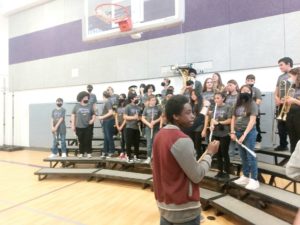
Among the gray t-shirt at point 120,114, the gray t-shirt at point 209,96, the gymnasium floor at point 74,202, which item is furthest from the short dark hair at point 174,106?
the gray t-shirt at point 120,114

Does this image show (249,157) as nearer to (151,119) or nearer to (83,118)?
(151,119)

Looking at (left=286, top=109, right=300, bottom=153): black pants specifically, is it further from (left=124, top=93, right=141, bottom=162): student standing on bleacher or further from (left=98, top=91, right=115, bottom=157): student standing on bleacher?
(left=98, top=91, right=115, bottom=157): student standing on bleacher

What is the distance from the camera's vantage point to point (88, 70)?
8820 millimetres

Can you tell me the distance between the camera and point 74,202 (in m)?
4.33

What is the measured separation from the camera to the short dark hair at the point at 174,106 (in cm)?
169

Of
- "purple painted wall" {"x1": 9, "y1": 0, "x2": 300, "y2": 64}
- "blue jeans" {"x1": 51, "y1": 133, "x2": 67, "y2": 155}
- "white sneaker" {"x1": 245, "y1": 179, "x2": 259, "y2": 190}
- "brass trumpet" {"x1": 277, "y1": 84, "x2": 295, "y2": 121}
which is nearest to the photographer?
"white sneaker" {"x1": 245, "y1": 179, "x2": 259, "y2": 190}

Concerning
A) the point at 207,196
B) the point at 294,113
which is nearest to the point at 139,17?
the point at 294,113

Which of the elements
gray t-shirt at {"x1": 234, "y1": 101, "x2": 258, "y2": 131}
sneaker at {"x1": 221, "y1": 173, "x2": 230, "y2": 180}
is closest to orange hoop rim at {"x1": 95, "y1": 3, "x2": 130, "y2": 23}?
gray t-shirt at {"x1": 234, "y1": 101, "x2": 258, "y2": 131}

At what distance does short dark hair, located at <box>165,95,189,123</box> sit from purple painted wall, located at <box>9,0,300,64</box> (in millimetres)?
5081

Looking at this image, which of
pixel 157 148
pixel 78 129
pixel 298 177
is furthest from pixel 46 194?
pixel 298 177

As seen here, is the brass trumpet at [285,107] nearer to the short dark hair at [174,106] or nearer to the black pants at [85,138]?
the short dark hair at [174,106]

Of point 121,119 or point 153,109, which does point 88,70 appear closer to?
point 121,119

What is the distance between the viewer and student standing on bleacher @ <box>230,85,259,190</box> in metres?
3.66

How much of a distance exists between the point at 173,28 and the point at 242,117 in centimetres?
412
